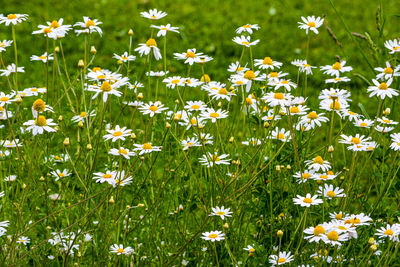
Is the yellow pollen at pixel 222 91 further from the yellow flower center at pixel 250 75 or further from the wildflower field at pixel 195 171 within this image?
the yellow flower center at pixel 250 75

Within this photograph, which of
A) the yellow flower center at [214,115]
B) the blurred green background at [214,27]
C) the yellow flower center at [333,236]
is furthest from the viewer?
the blurred green background at [214,27]

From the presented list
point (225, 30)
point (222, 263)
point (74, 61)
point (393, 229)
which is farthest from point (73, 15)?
point (393, 229)

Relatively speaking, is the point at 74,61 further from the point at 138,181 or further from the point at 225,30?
the point at 138,181

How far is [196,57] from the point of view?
2588 millimetres

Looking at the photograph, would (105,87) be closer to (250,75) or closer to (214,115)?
(214,115)

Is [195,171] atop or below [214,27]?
atop

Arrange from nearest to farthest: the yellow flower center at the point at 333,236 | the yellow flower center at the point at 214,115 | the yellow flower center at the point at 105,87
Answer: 1. the yellow flower center at the point at 333,236
2. the yellow flower center at the point at 105,87
3. the yellow flower center at the point at 214,115

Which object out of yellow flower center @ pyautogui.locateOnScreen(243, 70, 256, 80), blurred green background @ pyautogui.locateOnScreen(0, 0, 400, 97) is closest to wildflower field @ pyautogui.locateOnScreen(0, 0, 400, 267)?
yellow flower center @ pyautogui.locateOnScreen(243, 70, 256, 80)

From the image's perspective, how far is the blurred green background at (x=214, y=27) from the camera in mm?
5914

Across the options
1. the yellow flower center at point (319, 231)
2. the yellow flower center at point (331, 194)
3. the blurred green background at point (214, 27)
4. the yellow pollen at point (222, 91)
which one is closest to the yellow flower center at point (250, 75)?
the yellow pollen at point (222, 91)

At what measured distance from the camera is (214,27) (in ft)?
22.0

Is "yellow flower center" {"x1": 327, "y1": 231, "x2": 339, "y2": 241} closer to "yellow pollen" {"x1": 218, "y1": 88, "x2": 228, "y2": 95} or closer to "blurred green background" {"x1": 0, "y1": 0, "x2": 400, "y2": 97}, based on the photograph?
"yellow pollen" {"x1": 218, "y1": 88, "x2": 228, "y2": 95}

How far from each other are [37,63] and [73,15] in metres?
1.29

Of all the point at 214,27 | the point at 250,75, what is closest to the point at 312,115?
the point at 250,75
